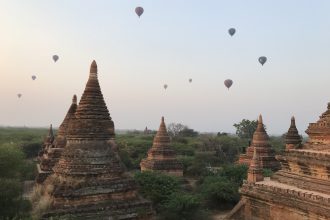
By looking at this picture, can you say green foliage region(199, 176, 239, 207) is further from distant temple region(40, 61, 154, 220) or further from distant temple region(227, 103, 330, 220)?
distant temple region(40, 61, 154, 220)

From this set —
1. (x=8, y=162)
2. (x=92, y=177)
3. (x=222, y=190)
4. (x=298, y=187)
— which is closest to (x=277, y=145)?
(x=222, y=190)

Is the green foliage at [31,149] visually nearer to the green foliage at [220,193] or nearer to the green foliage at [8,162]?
the green foliage at [8,162]

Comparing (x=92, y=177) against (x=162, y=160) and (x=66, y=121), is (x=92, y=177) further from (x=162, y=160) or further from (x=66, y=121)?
(x=162, y=160)

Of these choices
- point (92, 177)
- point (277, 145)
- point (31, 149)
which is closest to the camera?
point (92, 177)

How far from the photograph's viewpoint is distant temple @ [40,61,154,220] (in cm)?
1326

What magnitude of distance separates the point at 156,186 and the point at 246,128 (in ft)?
217

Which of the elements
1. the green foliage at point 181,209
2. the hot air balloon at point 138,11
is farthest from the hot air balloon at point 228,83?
the green foliage at point 181,209

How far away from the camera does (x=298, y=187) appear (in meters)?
12.6

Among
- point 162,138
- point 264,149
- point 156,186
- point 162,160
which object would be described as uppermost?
point 162,138

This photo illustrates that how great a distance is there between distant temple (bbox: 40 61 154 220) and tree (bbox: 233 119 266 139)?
232 feet

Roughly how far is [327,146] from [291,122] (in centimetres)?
1585

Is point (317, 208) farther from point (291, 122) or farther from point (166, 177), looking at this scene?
point (291, 122)

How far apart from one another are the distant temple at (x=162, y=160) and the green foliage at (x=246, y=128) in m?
56.4

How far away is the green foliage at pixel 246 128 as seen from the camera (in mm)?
83338
